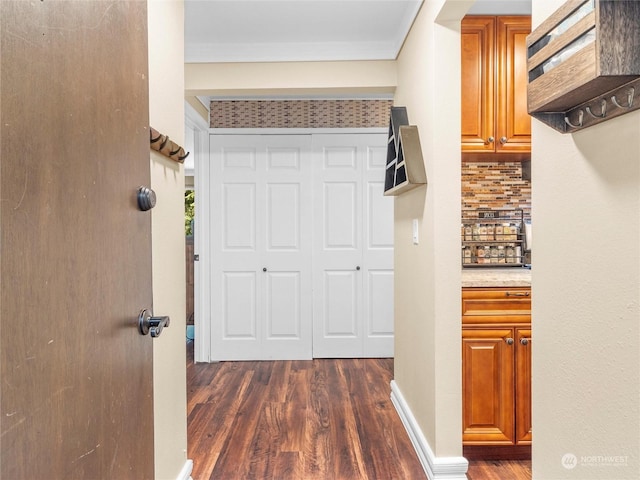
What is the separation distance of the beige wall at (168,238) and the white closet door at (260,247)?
6.16 ft

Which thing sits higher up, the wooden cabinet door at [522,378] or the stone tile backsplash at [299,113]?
the stone tile backsplash at [299,113]

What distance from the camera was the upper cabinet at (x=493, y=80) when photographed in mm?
2174

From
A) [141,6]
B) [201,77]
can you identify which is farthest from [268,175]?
[141,6]

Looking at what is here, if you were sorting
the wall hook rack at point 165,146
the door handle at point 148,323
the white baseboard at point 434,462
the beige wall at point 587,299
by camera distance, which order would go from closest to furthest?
the beige wall at point 587,299 < the door handle at point 148,323 < the wall hook rack at point 165,146 < the white baseboard at point 434,462

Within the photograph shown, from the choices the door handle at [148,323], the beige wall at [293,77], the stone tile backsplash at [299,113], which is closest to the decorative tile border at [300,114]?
the stone tile backsplash at [299,113]

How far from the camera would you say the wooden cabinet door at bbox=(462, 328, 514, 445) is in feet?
6.53

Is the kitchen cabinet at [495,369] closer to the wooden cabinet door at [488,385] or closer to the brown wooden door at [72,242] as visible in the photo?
the wooden cabinet door at [488,385]

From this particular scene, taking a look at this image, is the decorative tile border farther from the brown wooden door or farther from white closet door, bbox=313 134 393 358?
the brown wooden door

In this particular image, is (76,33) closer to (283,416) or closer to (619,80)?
(619,80)

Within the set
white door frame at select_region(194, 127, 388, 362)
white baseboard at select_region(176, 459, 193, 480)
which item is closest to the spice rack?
white door frame at select_region(194, 127, 388, 362)

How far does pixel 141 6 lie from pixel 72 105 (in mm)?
491

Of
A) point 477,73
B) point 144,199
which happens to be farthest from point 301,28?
point 144,199

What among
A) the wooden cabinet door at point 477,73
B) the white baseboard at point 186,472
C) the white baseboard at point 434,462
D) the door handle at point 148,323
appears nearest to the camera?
the door handle at point 148,323

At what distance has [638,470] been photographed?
0.67 m
